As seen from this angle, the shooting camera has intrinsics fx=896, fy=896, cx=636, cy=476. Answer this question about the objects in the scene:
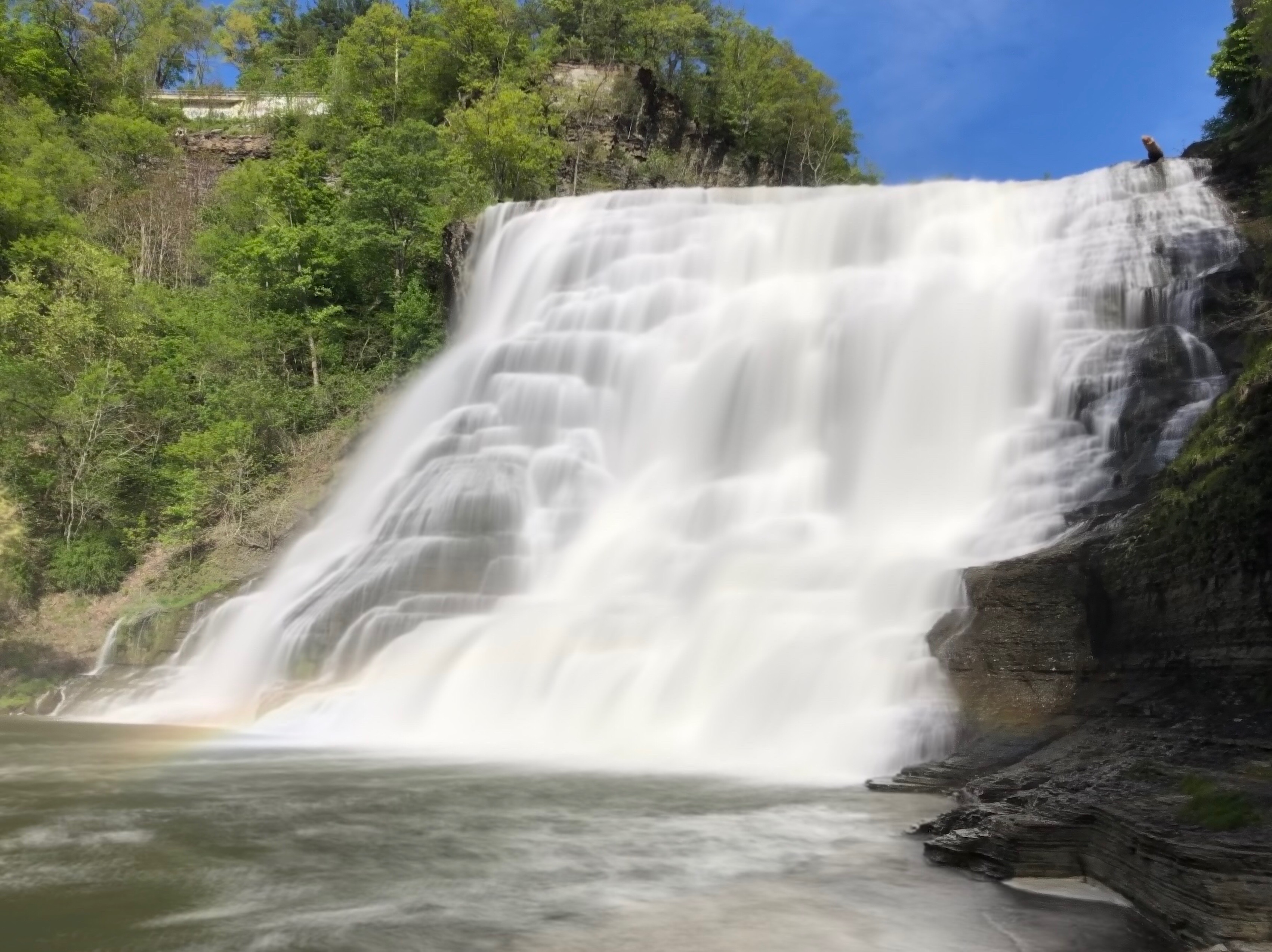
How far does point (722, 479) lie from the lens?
17.9m

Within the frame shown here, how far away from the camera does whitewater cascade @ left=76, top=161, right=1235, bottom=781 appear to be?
11.2 metres

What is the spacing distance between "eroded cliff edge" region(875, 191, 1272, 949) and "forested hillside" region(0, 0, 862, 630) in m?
16.7

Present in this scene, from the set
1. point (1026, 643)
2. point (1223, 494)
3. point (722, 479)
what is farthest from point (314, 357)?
point (1223, 494)

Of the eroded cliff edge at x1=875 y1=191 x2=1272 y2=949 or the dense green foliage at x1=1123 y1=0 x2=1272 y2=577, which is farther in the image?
the dense green foliage at x1=1123 y1=0 x2=1272 y2=577

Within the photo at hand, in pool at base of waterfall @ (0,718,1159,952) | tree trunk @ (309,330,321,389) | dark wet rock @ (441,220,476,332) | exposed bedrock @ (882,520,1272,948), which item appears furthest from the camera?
dark wet rock @ (441,220,476,332)

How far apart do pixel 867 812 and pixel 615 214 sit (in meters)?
21.3

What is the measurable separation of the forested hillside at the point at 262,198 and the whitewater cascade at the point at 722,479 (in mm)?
4208

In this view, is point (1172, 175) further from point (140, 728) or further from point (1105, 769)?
point (140, 728)

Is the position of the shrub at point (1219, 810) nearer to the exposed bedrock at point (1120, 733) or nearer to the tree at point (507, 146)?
the exposed bedrock at point (1120, 733)

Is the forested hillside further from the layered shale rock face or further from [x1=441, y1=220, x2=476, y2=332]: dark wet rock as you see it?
the layered shale rock face

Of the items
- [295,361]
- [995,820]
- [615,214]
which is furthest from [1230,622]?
[295,361]

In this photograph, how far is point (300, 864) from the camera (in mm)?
5301

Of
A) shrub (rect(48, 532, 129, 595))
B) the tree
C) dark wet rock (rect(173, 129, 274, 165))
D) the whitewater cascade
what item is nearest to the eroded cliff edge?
the whitewater cascade

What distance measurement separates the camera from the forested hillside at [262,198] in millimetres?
22359
